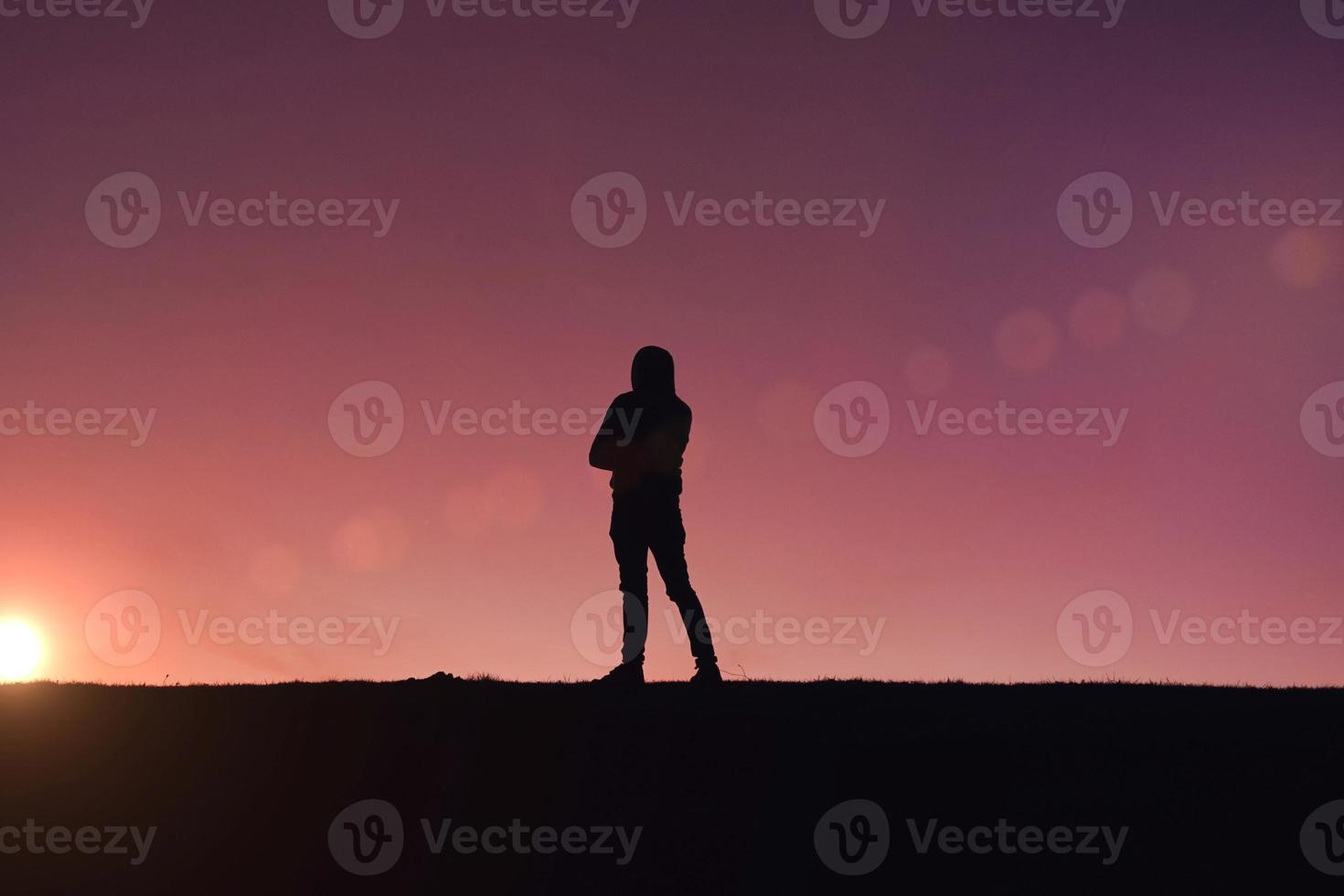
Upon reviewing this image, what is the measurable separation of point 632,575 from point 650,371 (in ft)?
6.82

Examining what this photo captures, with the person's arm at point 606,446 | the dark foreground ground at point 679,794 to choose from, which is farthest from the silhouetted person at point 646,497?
the dark foreground ground at point 679,794

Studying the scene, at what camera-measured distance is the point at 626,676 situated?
11.7m

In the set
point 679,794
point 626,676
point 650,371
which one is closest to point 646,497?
point 650,371

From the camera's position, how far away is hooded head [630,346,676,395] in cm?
1173

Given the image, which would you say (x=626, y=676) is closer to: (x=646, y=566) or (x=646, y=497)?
(x=646, y=566)

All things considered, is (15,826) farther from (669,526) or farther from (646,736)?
(669,526)

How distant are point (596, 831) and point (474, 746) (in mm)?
1652

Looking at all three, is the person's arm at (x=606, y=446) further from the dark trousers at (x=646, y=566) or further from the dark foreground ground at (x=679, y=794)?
the dark foreground ground at (x=679, y=794)

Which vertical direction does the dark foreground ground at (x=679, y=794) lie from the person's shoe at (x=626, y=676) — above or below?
below

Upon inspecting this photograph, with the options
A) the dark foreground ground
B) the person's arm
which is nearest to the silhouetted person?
the person's arm

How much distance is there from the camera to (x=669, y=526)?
12039 millimetres

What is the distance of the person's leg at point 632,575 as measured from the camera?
11.9m

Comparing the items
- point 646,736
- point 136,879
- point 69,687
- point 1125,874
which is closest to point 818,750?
point 646,736

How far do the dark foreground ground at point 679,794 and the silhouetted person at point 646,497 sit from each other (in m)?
1.35
